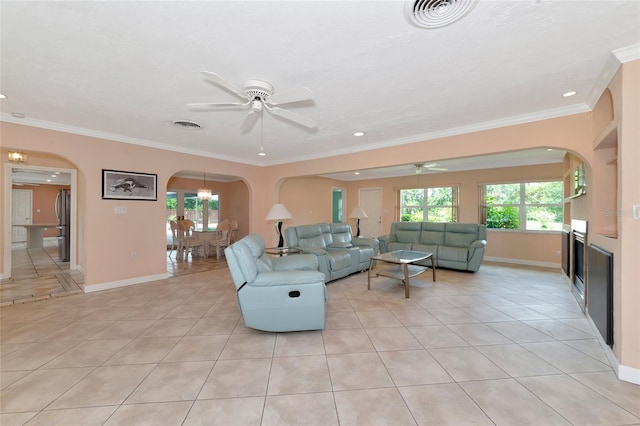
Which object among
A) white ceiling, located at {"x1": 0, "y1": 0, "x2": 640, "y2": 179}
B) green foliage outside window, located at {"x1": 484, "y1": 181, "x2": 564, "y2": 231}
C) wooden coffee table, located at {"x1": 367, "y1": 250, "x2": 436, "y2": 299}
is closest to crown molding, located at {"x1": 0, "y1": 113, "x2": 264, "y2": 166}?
white ceiling, located at {"x1": 0, "y1": 0, "x2": 640, "y2": 179}

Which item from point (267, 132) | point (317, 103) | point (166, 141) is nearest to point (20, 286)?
point (166, 141)

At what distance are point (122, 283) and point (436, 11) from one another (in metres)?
5.36

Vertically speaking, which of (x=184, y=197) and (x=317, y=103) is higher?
(x=317, y=103)

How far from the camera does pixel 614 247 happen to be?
2.10 metres

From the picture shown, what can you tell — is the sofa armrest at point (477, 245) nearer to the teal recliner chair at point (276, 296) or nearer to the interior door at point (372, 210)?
the interior door at point (372, 210)

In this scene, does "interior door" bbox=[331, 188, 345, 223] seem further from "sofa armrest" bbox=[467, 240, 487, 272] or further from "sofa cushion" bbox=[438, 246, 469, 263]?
"sofa armrest" bbox=[467, 240, 487, 272]

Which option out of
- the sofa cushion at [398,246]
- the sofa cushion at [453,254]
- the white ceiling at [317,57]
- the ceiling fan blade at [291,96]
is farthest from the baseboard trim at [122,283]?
the sofa cushion at [453,254]

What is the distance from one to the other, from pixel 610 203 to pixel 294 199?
20.9 ft

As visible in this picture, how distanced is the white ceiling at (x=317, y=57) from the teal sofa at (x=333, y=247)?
7.05 feet

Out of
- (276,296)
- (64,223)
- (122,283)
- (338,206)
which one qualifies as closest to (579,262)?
(276,296)

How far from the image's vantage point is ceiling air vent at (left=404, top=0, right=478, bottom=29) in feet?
4.85

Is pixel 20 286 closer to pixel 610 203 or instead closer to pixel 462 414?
pixel 462 414

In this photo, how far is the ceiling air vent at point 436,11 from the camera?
148 centimetres

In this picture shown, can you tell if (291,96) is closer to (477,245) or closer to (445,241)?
(477,245)
